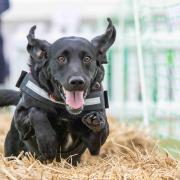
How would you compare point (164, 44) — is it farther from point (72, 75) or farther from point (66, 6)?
point (66, 6)

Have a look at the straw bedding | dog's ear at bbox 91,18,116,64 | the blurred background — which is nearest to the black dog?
dog's ear at bbox 91,18,116,64

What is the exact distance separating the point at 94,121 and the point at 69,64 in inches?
15.5

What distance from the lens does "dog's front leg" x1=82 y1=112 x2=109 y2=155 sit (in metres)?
4.21

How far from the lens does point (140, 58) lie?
7008 mm

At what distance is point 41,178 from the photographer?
3473 millimetres

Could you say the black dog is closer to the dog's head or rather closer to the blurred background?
the dog's head

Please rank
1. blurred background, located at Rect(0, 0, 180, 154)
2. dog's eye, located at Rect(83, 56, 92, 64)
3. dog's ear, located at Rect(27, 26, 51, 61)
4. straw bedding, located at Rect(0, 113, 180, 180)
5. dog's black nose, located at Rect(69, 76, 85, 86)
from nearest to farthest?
straw bedding, located at Rect(0, 113, 180, 180) < dog's black nose, located at Rect(69, 76, 85, 86) < dog's eye, located at Rect(83, 56, 92, 64) < dog's ear, located at Rect(27, 26, 51, 61) < blurred background, located at Rect(0, 0, 180, 154)

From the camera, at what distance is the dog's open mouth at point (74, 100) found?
4.21 m

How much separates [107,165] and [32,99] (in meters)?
0.69

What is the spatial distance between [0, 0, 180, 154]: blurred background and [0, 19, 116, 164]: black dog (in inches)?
42.0

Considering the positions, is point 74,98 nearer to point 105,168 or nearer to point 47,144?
point 47,144

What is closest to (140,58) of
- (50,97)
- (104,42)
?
(104,42)

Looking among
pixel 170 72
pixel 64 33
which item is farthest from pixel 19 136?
pixel 64 33

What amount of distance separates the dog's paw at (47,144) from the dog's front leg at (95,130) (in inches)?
8.6
